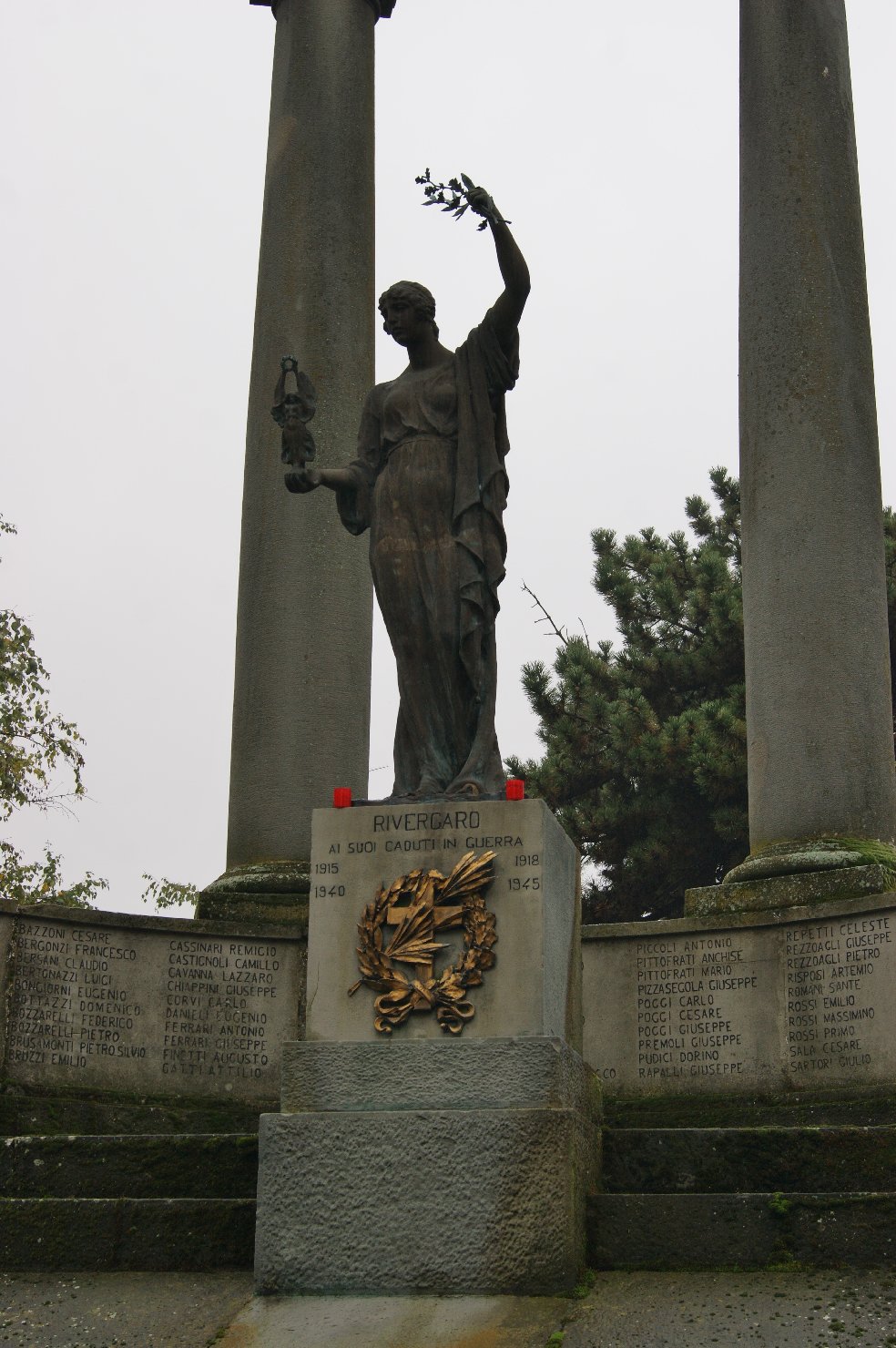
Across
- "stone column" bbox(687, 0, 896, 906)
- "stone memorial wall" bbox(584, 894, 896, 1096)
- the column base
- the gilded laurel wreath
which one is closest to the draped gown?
the gilded laurel wreath

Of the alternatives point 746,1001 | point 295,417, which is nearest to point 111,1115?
point 746,1001

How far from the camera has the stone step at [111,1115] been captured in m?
Answer: 13.8

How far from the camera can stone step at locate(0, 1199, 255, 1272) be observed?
10273mm

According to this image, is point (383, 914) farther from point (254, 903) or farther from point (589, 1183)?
point (254, 903)

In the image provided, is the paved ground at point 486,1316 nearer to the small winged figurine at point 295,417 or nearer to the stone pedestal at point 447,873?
the stone pedestal at point 447,873

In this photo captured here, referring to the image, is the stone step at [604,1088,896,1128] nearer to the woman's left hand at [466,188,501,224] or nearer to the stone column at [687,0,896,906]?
the stone column at [687,0,896,906]

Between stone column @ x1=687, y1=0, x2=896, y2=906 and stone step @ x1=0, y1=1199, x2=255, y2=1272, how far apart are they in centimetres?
652

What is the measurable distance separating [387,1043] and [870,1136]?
2961 millimetres

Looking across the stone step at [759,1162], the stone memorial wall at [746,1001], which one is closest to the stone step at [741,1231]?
the stone step at [759,1162]

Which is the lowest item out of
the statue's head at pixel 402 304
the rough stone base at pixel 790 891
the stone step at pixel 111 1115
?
the stone step at pixel 111 1115

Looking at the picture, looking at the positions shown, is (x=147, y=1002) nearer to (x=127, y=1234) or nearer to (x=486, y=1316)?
(x=127, y=1234)

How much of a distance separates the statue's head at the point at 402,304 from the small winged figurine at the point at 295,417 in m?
0.70

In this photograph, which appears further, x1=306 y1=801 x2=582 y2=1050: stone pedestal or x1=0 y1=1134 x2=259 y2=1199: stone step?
x1=0 y1=1134 x2=259 y2=1199: stone step

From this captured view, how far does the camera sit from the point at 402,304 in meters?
12.4
